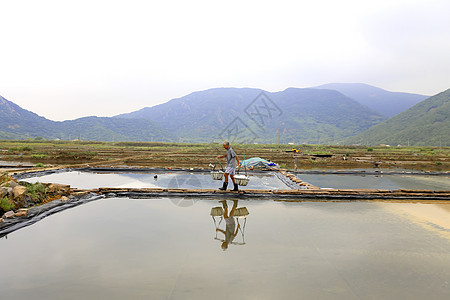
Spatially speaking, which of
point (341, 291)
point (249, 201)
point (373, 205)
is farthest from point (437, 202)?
point (341, 291)

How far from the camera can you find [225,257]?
346 centimetres

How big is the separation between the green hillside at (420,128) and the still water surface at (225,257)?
6661 cm

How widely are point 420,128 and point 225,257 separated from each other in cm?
7805

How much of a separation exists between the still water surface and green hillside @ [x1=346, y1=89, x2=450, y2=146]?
66613 millimetres

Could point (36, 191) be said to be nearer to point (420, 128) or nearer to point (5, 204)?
point (5, 204)

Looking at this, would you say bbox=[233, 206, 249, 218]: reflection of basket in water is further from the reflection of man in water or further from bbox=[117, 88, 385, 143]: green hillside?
bbox=[117, 88, 385, 143]: green hillside

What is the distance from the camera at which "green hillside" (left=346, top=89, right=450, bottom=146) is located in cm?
6142

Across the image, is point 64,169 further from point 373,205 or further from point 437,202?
point 437,202

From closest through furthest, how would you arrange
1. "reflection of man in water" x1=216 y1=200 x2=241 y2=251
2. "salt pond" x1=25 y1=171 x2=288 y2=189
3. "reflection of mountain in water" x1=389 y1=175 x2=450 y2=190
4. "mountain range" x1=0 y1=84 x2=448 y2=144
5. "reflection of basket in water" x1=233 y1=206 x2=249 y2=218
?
"reflection of man in water" x1=216 y1=200 x2=241 y2=251
"reflection of basket in water" x1=233 y1=206 x2=249 y2=218
"salt pond" x1=25 y1=171 x2=288 y2=189
"reflection of mountain in water" x1=389 y1=175 x2=450 y2=190
"mountain range" x1=0 y1=84 x2=448 y2=144

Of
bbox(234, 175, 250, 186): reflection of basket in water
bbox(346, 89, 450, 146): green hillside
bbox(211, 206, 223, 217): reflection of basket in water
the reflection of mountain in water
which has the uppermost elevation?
bbox(346, 89, 450, 146): green hillside

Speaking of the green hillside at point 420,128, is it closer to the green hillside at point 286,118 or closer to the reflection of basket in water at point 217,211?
the green hillside at point 286,118

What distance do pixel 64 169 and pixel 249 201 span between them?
9.33 m

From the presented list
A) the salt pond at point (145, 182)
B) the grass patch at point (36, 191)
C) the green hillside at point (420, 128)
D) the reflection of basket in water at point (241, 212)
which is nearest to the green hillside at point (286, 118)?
the green hillside at point (420, 128)

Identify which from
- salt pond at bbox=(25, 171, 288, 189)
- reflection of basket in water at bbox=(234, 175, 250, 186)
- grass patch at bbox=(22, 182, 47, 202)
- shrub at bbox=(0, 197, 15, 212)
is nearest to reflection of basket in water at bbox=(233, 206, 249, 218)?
reflection of basket in water at bbox=(234, 175, 250, 186)
